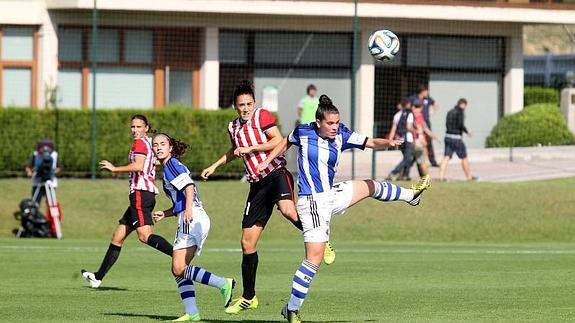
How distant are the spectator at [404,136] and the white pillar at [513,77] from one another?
421 inches

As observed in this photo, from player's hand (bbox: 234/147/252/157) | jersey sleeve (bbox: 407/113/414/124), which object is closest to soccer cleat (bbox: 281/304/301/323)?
player's hand (bbox: 234/147/252/157)

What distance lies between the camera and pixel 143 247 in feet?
79.0

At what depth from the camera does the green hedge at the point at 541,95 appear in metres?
41.5

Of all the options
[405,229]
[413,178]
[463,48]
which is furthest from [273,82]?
[405,229]

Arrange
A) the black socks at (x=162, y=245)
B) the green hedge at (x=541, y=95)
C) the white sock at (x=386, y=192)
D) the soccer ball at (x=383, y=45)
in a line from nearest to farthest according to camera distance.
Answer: the white sock at (x=386, y=192) → the black socks at (x=162, y=245) → the soccer ball at (x=383, y=45) → the green hedge at (x=541, y=95)

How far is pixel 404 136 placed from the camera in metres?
29.3

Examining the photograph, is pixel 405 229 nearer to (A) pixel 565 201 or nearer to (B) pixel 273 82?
(A) pixel 565 201

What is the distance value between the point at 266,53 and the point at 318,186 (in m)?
25.6

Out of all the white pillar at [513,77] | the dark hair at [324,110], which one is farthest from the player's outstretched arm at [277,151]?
the white pillar at [513,77]

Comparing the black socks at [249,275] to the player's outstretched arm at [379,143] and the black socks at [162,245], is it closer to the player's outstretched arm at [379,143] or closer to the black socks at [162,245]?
the player's outstretched arm at [379,143]

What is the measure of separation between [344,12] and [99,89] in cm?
670

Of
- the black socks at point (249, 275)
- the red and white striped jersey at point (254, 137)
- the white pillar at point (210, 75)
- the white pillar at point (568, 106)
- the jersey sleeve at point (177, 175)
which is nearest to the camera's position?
the jersey sleeve at point (177, 175)

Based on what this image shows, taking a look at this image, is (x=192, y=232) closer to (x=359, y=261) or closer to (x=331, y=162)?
(x=331, y=162)

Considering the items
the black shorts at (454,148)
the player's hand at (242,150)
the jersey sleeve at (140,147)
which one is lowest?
the black shorts at (454,148)
